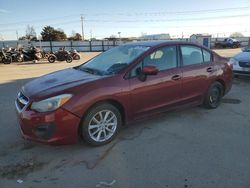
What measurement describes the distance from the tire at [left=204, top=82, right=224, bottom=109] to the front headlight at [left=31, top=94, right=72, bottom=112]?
3341 mm

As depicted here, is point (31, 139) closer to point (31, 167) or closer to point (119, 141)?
point (31, 167)

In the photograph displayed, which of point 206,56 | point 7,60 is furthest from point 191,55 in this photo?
point 7,60

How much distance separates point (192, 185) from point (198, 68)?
2851mm

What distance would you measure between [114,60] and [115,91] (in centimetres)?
93

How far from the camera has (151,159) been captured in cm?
363

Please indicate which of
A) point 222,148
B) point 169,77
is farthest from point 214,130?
point 169,77

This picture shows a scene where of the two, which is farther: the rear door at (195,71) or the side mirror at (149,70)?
the rear door at (195,71)

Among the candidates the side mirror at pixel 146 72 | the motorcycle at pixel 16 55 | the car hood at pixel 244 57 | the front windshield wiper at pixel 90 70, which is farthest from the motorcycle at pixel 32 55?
the side mirror at pixel 146 72

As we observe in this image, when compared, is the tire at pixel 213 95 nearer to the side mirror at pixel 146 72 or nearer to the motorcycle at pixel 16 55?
the side mirror at pixel 146 72

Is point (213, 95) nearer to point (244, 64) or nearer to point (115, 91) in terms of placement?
point (115, 91)

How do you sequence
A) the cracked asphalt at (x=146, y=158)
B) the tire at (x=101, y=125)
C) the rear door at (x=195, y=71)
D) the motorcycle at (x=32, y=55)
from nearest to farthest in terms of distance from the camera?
1. the cracked asphalt at (x=146, y=158)
2. the tire at (x=101, y=125)
3. the rear door at (x=195, y=71)
4. the motorcycle at (x=32, y=55)

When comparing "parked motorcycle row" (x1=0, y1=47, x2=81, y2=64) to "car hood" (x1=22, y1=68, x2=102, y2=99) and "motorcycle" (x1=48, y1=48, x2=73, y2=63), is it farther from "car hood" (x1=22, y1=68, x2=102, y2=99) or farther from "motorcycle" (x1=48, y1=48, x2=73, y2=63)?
"car hood" (x1=22, y1=68, x2=102, y2=99)

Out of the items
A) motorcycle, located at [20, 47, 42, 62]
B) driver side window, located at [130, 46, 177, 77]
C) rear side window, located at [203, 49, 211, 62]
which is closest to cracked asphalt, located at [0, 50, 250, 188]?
driver side window, located at [130, 46, 177, 77]

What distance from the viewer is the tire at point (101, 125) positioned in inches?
152
